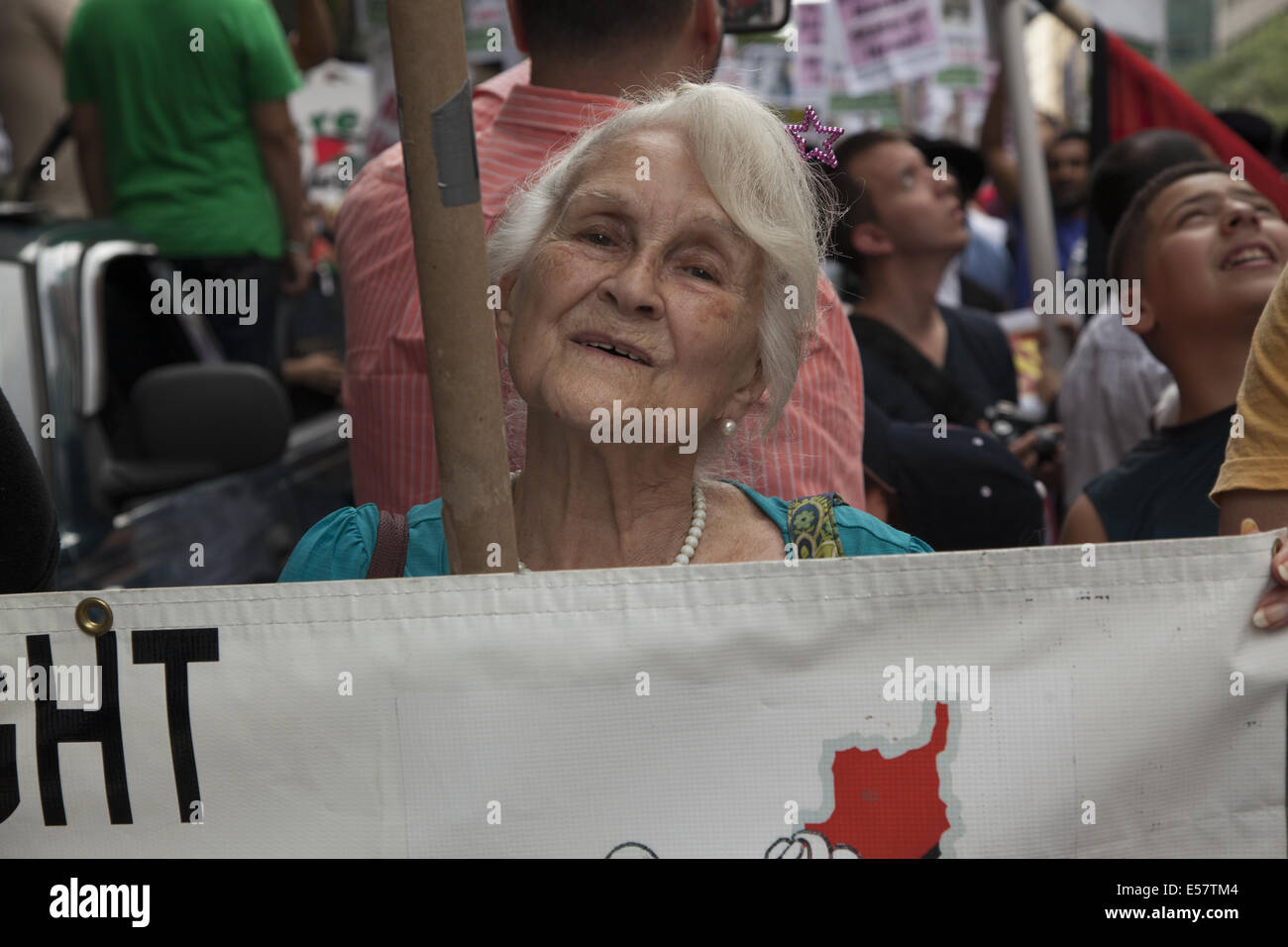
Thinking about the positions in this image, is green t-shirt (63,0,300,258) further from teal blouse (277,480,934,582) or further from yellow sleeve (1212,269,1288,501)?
yellow sleeve (1212,269,1288,501)

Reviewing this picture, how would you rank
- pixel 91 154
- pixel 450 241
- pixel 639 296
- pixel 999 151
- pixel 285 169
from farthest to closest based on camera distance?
pixel 999 151 → pixel 285 169 → pixel 91 154 → pixel 639 296 → pixel 450 241

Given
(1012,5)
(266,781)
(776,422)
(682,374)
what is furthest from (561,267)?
(1012,5)

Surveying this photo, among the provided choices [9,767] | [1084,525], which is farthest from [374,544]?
[1084,525]

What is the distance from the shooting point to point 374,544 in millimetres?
2100

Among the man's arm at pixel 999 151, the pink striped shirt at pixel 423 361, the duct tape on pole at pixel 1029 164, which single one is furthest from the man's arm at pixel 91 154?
the man's arm at pixel 999 151

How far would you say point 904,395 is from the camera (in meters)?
4.02

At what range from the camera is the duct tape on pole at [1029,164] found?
5.35 metres

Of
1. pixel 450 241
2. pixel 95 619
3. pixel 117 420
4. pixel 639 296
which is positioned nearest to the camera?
pixel 450 241

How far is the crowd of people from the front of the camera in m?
2.08

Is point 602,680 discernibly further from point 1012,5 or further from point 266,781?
point 1012,5

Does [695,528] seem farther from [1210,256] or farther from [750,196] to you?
[1210,256]

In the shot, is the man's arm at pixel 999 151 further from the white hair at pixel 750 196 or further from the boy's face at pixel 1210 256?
the white hair at pixel 750 196

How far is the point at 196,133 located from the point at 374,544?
11.0ft

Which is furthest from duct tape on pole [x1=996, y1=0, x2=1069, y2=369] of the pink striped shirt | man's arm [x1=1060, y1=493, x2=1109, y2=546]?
the pink striped shirt
